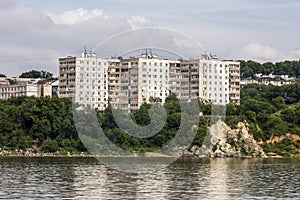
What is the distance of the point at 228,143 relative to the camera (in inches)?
3265

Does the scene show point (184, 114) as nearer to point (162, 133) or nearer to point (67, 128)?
point (162, 133)

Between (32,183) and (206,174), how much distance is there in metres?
12.8

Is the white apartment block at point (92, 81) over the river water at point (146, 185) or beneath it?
over

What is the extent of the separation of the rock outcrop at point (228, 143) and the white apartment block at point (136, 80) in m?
9.97

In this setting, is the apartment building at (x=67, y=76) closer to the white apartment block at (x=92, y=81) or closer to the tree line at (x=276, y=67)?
the white apartment block at (x=92, y=81)

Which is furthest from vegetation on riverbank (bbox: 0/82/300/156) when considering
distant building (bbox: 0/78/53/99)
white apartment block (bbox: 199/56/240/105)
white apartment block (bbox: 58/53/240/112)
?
distant building (bbox: 0/78/53/99)

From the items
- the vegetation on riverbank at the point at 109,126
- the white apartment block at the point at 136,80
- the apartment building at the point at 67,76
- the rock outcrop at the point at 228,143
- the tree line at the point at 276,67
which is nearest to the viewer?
the vegetation on riverbank at the point at 109,126

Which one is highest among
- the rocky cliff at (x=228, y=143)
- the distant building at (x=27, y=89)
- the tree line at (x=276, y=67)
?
the tree line at (x=276, y=67)

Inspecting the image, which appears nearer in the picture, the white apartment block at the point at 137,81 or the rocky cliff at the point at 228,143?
the rocky cliff at the point at 228,143

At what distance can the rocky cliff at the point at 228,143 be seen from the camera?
8188 cm

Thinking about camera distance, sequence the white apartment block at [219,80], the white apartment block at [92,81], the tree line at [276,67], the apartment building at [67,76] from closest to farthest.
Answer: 1. the white apartment block at [92,81]
2. the white apartment block at [219,80]
3. the apartment building at [67,76]
4. the tree line at [276,67]

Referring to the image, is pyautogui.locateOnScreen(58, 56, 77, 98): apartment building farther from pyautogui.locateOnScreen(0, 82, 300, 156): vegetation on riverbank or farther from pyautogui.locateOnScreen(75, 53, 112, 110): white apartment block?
pyautogui.locateOnScreen(0, 82, 300, 156): vegetation on riverbank

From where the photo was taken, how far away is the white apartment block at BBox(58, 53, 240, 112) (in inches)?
3620

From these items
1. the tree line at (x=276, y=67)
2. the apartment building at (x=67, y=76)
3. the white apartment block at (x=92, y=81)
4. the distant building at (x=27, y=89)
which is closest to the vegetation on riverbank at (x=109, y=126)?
the white apartment block at (x=92, y=81)
